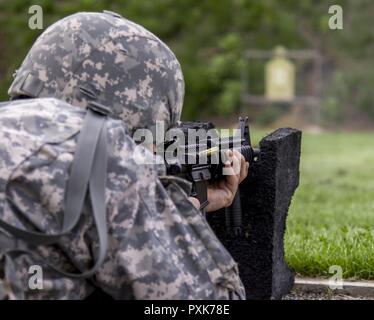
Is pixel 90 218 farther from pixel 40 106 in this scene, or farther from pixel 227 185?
pixel 227 185

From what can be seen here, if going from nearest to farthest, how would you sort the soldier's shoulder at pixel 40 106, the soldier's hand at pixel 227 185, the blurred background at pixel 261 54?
the soldier's shoulder at pixel 40 106 < the soldier's hand at pixel 227 185 < the blurred background at pixel 261 54

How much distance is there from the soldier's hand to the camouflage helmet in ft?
1.33

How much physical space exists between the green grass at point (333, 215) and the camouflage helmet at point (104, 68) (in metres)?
1.56

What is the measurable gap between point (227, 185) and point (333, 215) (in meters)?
2.78

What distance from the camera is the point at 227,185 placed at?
3.01 metres

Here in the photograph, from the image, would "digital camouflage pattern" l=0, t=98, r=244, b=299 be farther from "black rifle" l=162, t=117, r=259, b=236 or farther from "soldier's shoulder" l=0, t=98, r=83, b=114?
"black rifle" l=162, t=117, r=259, b=236

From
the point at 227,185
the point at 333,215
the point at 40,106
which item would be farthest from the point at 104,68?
the point at 333,215

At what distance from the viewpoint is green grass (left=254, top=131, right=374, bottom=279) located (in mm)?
3895

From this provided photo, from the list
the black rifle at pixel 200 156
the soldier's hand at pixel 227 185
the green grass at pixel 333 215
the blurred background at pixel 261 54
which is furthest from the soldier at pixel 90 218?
the blurred background at pixel 261 54

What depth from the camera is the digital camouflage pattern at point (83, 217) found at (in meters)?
2.16

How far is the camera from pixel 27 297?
7.28 feet

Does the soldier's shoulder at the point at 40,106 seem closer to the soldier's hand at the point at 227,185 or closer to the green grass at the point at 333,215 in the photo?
the soldier's hand at the point at 227,185
